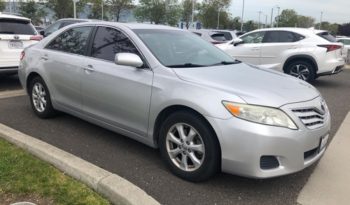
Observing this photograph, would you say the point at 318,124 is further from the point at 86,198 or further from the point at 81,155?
the point at 81,155

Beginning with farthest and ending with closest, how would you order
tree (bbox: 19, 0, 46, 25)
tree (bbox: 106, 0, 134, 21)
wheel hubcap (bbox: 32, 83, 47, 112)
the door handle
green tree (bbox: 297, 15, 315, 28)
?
green tree (bbox: 297, 15, 315, 28) → tree (bbox: 106, 0, 134, 21) → tree (bbox: 19, 0, 46, 25) → wheel hubcap (bbox: 32, 83, 47, 112) → the door handle

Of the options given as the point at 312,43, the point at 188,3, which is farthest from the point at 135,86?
the point at 188,3

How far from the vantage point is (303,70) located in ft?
35.5

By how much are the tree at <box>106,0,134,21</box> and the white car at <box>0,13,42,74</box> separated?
52026mm

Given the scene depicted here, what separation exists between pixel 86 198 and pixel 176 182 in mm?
943

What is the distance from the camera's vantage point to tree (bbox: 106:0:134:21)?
2325 inches

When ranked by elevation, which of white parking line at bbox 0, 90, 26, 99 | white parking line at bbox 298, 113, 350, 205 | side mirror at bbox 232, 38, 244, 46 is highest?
side mirror at bbox 232, 38, 244, 46

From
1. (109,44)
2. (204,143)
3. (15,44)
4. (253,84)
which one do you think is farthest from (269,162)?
(15,44)

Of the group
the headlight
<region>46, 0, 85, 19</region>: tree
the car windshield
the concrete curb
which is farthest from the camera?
<region>46, 0, 85, 19</region>: tree

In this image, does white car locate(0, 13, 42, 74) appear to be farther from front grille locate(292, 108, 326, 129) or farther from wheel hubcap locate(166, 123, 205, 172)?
front grille locate(292, 108, 326, 129)

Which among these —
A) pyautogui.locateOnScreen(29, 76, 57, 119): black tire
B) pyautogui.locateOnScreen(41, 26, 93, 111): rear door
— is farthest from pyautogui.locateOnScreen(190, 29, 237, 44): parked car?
pyautogui.locateOnScreen(41, 26, 93, 111): rear door

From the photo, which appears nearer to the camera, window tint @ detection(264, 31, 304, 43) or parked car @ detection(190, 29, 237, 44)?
window tint @ detection(264, 31, 304, 43)

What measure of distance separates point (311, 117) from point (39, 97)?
403 centimetres

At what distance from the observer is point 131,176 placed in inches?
161
